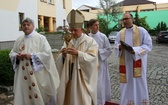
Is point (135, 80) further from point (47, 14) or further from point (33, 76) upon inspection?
point (47, 14)

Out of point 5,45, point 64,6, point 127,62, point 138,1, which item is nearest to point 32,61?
point 127,62

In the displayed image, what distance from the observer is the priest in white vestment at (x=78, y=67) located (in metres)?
3.73

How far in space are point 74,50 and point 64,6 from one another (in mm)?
25660

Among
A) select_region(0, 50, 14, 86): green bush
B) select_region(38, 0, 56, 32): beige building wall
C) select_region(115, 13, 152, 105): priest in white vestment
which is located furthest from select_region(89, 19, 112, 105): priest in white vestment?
Answer: select_region(38, 0, 56, 32): beige building wall

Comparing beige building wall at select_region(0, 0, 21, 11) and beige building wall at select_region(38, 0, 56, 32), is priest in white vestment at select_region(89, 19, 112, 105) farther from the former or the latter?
beige building wall at select_region(38, 0, 56, 32)

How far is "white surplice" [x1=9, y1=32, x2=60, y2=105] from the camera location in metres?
4.36

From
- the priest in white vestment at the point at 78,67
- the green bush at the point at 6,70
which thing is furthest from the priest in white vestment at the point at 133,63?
the green bush at the point at 6,70

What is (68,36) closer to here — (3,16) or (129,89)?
(129,89)

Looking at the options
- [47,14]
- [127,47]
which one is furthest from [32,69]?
[47,14]

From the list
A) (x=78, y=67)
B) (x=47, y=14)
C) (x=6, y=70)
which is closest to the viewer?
(x=78, y=67)

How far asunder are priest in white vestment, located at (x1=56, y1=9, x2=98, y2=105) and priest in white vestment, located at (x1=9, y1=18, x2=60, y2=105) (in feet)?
1.98

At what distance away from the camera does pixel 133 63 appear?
4.61 m

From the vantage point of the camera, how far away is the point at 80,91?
378 centimetres

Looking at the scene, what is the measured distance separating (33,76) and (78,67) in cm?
105
